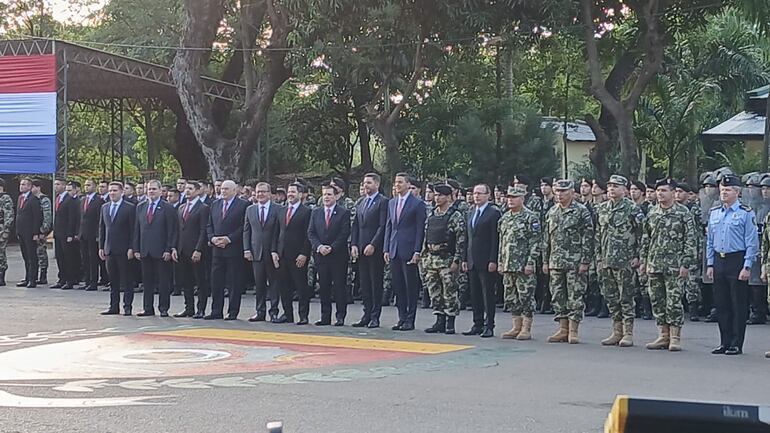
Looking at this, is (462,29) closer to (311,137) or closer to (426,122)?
(426,122)

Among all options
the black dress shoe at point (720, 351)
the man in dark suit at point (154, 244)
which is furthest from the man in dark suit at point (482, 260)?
the man in dark suit at point (154, 244)

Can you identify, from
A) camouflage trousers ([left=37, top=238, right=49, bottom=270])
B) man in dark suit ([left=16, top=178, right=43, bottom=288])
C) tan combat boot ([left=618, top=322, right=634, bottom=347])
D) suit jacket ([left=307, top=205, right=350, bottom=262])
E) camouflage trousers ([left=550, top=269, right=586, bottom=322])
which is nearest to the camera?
tan combat boot ([left=618, top=322, right=634, bottom=347])

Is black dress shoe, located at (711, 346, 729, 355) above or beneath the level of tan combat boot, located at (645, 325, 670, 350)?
beneath

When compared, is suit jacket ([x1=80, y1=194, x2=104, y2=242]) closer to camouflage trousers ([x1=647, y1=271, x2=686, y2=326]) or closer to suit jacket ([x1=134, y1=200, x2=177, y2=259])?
suit jacket ([x1=134, y1=200, x2=177, y2=259])

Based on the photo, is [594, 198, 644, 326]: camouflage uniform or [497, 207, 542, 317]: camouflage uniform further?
[497, 207, 542, 317]: camouflage uniform

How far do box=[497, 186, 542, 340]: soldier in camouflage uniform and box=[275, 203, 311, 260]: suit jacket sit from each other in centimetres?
282

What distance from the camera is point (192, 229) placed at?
14.3m

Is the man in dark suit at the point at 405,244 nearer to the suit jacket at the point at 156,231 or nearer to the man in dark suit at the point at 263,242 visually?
the man in dark suit at the point at 263,242

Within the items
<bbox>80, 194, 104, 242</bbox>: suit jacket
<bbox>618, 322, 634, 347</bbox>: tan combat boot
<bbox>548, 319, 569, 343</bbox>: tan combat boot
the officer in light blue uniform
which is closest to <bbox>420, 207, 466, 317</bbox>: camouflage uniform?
<bbox>548, 319, 569, 343</bbox>: tan combat boot

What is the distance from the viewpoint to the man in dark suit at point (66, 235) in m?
18.4

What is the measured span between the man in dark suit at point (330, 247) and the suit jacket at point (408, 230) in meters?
0.76

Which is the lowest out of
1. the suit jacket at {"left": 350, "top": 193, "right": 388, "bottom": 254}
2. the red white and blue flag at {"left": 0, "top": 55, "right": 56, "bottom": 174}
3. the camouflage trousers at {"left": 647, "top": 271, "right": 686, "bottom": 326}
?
the camouflage trousers at {"left": 647, "top": 271, "right": 686, "bottom": 326}

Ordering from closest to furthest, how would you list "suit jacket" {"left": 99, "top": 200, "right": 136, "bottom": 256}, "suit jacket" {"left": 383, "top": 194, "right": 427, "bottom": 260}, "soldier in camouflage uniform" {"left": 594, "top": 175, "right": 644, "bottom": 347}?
"soldier in camouflage uniform" {"left": 594, "top": 175, "right": 644, "bottom": 347} → "suit jacket" {"left": 383, "top": 194, "right": 427, "bottom": 260} → "suit jacket" {"left": 99, "top": 200, "right": 136, "bottom": 256}

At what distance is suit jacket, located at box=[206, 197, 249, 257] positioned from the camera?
13.6 metres
